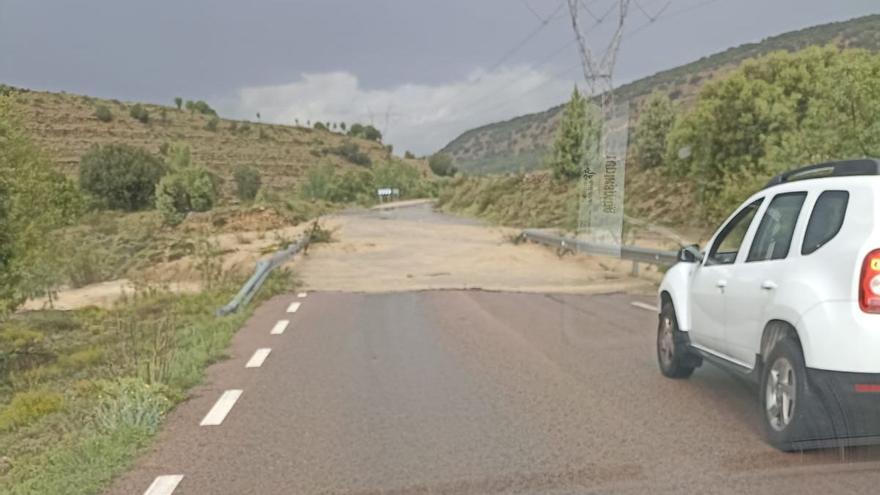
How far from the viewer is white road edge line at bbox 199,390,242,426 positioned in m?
7.40

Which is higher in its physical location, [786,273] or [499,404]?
[786,273]

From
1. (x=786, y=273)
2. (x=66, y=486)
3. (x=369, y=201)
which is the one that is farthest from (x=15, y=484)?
(x=369, y=201)

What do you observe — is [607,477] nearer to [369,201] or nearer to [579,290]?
[579,290]

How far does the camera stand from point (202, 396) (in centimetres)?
848

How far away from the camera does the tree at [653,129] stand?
52844mm

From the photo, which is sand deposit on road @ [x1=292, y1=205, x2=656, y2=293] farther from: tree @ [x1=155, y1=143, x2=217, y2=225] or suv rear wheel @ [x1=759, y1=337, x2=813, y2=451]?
tree @ [x1=155, y1=143, x2=217, y2=225]

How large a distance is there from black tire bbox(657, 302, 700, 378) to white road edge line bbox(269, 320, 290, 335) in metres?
5.88

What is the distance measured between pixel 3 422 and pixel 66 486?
2.93m

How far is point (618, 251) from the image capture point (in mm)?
20047

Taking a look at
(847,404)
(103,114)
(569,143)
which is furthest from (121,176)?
(847,404)

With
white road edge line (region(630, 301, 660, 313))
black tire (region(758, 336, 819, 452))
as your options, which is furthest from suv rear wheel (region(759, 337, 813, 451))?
white road edge line (region(630, 301, 660, 313))

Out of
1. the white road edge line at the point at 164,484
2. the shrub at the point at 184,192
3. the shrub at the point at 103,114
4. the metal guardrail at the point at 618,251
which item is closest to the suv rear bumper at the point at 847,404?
the white road edge line at the point at 164,484

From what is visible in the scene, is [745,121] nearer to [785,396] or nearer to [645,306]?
[645,306]

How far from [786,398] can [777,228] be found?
1.29 m
